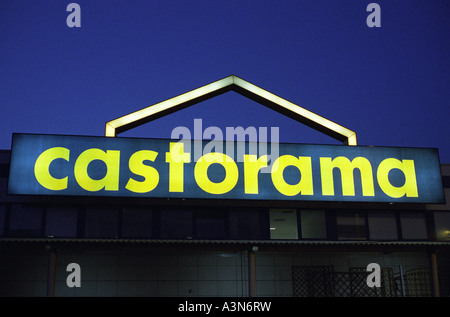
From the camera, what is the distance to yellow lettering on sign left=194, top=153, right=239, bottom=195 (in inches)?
747

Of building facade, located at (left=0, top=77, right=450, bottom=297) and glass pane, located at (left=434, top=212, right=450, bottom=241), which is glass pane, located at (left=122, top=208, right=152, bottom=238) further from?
glass pane, located at (left=434, top=212, right=450, bottom=241)

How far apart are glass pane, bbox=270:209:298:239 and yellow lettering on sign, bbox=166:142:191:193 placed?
4.09 meters

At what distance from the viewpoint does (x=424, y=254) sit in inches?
814

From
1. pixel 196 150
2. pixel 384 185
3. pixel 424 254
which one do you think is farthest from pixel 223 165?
pixel 424 254

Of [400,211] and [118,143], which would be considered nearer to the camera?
[118,143]

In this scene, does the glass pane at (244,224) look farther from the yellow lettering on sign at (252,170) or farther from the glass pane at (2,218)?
the glass pane at (2,218)

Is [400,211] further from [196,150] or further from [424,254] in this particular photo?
[196,150]

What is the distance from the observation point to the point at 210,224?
64.2 ft

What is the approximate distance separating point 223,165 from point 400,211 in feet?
26.9

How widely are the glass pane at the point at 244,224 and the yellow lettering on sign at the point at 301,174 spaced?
5.36ft

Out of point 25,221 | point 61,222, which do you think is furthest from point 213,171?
A: point 25,221

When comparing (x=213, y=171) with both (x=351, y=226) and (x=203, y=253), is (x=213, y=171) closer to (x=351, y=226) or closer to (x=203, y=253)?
(x=203, y=253)
